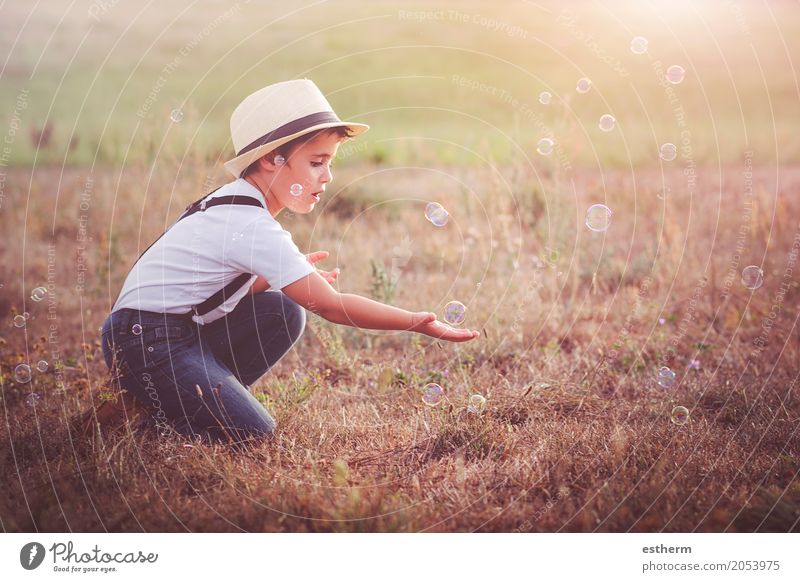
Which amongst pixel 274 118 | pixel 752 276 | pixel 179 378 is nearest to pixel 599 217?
pixel 752 276

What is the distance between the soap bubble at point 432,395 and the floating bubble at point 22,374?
1.97m

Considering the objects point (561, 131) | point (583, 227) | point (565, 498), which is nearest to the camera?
point (565, 498)

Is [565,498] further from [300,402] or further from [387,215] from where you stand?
[387,215]

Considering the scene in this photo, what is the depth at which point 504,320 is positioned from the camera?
434cm

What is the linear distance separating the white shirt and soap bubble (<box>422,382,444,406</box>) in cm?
81

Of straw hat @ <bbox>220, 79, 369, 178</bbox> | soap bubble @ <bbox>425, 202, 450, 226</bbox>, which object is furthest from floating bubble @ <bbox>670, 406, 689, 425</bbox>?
straw hat @ <bbox>220, 79, 369, 178</bbox>

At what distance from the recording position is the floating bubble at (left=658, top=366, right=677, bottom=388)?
361 cm

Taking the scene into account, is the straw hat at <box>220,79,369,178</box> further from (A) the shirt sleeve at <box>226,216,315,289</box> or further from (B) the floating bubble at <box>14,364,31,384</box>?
(B) the floating bubble at <box>14,364,31,384</box>

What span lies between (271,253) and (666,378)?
1.97m
